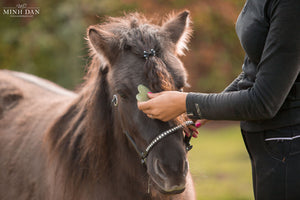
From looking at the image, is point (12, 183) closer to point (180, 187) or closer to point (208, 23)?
point (180, 187)

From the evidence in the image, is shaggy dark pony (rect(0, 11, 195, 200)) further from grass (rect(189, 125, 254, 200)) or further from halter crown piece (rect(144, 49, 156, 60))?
grass (rect(189, 125, 254, 200))

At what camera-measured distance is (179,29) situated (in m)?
3.04

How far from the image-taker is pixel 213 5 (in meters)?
15.4

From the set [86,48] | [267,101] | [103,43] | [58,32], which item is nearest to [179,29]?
[103,43]

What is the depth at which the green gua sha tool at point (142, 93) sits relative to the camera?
2.38m

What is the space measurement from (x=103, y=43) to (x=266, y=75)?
4.44ft

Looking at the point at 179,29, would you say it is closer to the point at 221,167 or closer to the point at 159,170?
the point at 159,170

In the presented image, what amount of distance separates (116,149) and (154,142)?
2.08 feet

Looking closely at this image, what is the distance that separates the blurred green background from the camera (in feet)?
36.8

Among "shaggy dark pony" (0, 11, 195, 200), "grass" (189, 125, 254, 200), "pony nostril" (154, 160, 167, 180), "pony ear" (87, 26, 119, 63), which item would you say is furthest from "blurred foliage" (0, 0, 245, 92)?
"pony nostril" (154, 160, 167, 180)

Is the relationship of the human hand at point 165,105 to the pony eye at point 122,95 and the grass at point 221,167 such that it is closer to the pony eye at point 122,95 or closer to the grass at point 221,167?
the pony eye at point 122,95

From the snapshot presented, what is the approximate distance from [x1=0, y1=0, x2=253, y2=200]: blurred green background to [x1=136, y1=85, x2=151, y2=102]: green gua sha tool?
667 centimetres

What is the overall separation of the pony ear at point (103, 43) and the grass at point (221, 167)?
2.15 metres

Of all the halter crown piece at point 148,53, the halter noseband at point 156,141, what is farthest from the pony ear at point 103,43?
the halter noseband at point 156,141
